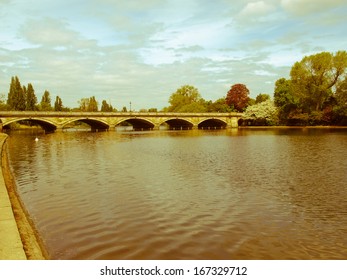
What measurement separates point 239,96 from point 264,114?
101 ft

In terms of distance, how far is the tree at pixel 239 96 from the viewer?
130 metres

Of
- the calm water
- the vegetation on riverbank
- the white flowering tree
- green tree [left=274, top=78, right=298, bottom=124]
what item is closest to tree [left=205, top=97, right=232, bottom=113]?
the vegetation on riverbank

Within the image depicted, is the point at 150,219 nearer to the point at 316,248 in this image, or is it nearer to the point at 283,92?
the point at 316,248

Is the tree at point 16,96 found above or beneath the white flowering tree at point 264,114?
above

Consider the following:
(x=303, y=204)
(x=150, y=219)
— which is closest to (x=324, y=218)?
(x=303, y=204)

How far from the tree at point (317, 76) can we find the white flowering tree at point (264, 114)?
13763 millimetres

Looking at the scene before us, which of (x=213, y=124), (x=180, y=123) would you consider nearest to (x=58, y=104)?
(x=180, y=123)

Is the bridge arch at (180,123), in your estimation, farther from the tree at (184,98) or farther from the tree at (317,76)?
the tree at (317,76)

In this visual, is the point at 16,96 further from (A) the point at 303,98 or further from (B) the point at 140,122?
(A) the point at 303,98

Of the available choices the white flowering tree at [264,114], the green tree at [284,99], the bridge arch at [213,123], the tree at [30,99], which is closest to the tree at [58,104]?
the tree at [30,99]

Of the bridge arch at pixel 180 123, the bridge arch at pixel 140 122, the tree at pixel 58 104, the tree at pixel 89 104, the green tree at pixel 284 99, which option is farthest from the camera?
the tree at pixel 89 104

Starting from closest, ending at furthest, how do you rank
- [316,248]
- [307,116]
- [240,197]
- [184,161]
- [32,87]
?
[316,248], [240,197], [184,161], [307,116], [32,87]
